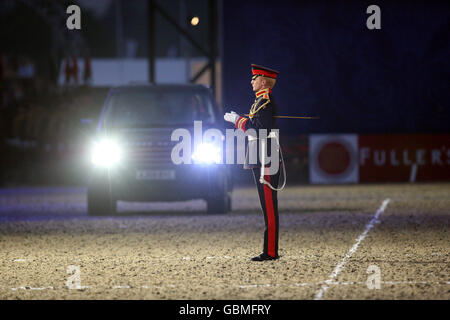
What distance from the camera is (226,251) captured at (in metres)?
11.5

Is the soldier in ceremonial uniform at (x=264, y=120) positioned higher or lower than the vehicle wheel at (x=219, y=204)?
A: higher

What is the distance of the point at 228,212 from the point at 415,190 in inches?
280

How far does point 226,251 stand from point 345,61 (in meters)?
16.1

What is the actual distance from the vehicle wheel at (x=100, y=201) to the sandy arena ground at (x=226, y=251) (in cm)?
25

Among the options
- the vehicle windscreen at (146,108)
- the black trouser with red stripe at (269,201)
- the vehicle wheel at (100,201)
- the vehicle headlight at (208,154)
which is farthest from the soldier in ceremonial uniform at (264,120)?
the vehicle wheel at (100,201)

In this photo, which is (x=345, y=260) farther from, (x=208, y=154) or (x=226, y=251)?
(x=208, y=154)

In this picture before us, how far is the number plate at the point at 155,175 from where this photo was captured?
16297mm

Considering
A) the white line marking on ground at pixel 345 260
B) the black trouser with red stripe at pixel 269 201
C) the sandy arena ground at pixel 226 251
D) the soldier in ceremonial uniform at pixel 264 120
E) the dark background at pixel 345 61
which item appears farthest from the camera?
the dark background at pixel 345 61

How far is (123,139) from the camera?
16.4m

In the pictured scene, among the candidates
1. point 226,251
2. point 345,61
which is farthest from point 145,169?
point 345,61

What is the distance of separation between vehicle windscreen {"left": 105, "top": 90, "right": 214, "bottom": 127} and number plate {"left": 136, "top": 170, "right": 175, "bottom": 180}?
74 cm

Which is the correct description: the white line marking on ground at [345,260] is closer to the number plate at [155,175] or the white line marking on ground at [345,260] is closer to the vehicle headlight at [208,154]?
the vehicle headlight at [208,154]

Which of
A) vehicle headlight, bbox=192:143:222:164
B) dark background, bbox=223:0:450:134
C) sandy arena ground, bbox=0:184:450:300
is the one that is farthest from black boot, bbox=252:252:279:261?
dark background, bbox=223:0:450:134
